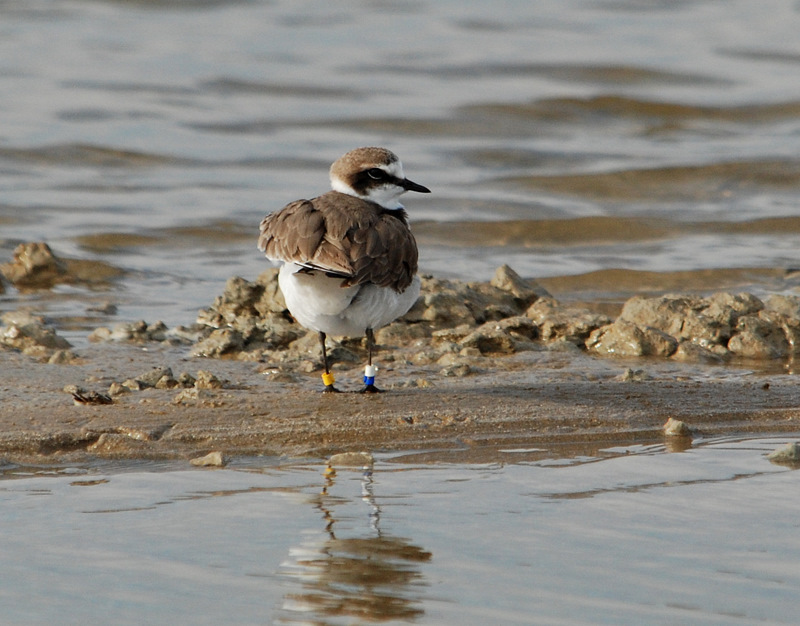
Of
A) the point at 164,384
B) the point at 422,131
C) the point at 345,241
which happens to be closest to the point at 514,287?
the point at 345,241

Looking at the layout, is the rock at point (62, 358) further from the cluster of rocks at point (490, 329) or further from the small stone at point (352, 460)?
the small stone at point (352, 460)

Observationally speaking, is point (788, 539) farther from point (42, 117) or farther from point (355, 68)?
point (355, 68)

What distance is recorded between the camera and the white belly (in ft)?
18.1

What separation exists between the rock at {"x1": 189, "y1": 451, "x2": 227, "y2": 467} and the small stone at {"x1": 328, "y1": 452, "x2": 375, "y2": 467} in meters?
0.43

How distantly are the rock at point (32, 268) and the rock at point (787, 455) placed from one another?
19.7 feet

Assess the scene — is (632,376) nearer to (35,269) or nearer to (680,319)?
(680,319)

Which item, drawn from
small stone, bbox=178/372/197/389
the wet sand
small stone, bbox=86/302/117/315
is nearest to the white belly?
the wet sand

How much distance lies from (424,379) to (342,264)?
1002 mm

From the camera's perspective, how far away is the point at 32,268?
9.06 m

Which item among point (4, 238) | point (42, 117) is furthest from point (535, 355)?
point (42, 117)

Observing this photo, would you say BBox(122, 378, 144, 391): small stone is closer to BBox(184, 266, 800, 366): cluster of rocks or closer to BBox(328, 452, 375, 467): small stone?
BBox(184, 266, 800, 366): cluster of rocks

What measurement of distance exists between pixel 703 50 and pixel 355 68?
557cm

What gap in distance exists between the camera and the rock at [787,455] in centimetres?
486

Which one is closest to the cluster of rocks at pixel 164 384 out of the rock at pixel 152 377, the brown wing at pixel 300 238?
the rock at pixel 152 377
